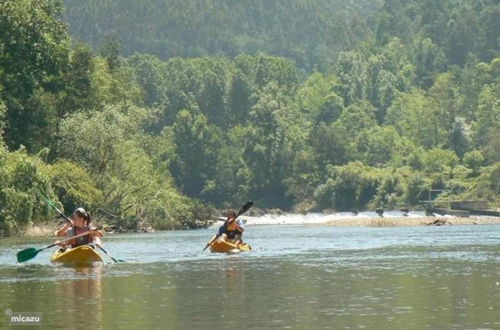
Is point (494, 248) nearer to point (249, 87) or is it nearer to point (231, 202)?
point (231, 202)

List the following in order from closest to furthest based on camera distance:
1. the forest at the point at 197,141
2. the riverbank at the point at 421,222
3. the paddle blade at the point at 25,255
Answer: the paddle blade at the point at 25,255, the forest at the point at 197,141, the riverbank at the point at 421,222

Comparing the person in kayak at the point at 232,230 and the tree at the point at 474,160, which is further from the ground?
the tree at the point at 474,160

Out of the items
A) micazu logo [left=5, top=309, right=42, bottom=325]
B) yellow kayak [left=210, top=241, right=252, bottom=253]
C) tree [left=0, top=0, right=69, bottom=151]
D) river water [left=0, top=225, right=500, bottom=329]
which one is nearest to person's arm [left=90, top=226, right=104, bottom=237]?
river water [left=0, top=225, right=500, bottom=329]

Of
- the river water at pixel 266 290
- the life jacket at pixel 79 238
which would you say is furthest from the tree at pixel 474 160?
the life jacket at pixel 79 238

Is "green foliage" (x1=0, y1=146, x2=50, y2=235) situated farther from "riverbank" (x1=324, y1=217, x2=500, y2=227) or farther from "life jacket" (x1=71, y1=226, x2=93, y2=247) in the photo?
"riverbank" (x1=324, y1=217, x2=500, y2=227)

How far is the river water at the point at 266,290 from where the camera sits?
2831cm

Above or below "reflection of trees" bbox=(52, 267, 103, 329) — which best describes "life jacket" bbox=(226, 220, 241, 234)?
above

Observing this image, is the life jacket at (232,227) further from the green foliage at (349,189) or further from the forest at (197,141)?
the green foliage at (349,189)

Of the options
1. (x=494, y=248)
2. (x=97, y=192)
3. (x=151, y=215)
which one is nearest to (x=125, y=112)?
(x=151, y=215)

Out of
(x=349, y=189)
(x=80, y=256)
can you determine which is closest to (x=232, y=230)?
(x=80, y=256)

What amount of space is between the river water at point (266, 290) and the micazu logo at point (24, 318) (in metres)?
0.21

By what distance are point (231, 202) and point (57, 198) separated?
90196mm

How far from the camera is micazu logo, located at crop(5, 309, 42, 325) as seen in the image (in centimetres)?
2820

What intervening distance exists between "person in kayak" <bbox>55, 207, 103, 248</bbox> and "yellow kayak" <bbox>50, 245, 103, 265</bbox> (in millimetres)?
1378
